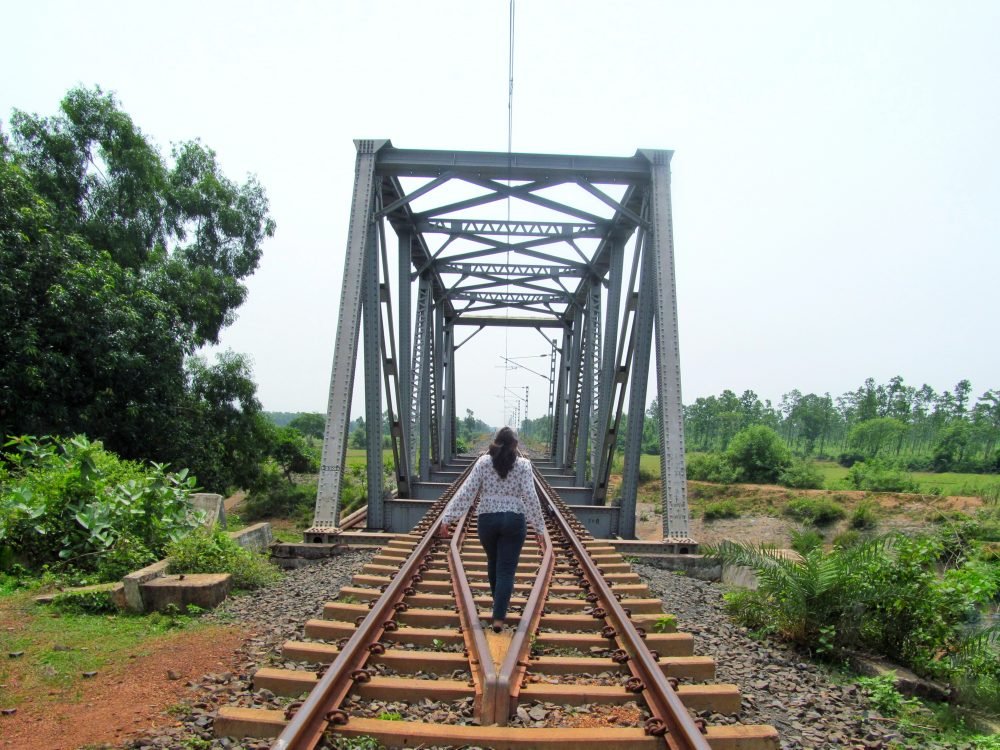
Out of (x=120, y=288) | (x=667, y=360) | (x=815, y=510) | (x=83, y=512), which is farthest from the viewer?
(x=815, y=510)

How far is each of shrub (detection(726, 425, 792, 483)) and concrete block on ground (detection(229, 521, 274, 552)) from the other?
27944 millimetres

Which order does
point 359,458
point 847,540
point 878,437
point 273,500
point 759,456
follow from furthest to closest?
point 878,437, point 359,458, point 759,456, point 273,500, point 847,540

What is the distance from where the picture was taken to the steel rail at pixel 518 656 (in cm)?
282

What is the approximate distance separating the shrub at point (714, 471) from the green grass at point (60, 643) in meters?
29.1

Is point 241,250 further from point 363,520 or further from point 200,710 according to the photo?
point 200,710

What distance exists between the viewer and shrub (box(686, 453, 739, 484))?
31391mm

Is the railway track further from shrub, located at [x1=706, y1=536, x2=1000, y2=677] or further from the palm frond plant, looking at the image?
shrub, located at [x1=706, y1=536, x2=1000, y2=677]

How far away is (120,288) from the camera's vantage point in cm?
1405

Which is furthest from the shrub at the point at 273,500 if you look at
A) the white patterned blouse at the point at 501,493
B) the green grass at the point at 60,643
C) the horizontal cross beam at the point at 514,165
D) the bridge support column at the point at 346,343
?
the white patterned blouse at the point at 501,493

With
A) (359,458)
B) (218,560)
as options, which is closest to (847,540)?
(218,560)

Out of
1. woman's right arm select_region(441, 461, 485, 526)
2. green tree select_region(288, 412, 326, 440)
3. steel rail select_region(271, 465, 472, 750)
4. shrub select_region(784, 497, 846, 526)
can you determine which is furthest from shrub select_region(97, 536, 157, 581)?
green tree select_region(288, 412, 326, 440)

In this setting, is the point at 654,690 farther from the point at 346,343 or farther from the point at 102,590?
the point at 346,343

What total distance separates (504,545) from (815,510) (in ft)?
73.2

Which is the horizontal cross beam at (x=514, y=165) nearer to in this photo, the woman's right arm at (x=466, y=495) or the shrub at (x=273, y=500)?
the woman's right arm at (x=466, y=495)
